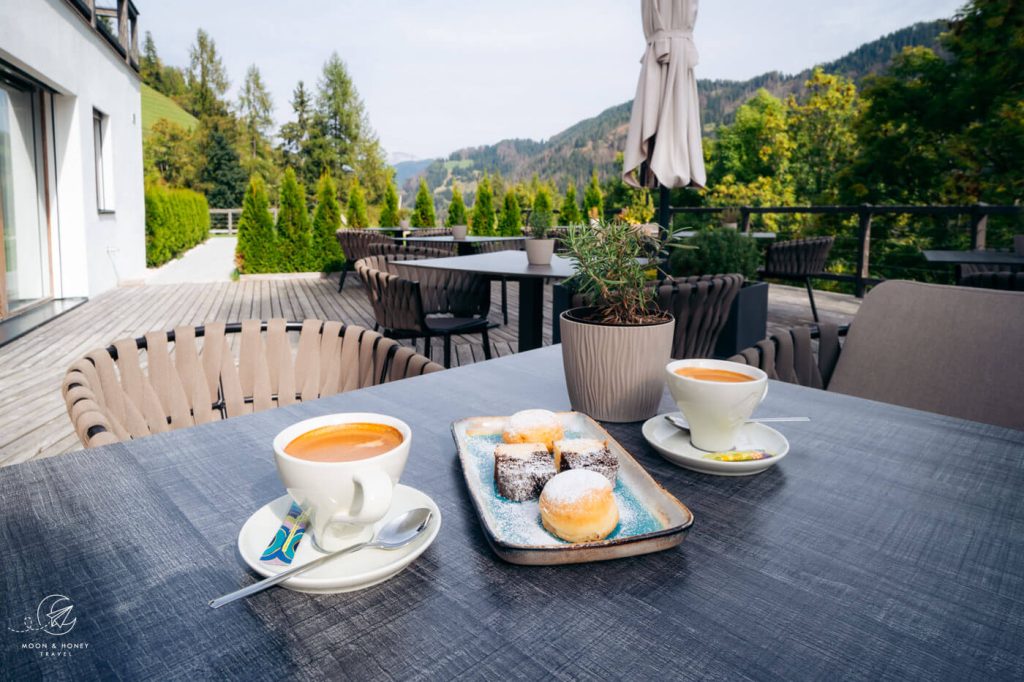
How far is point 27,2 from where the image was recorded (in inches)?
230

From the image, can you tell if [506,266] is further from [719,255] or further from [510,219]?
[510,219]

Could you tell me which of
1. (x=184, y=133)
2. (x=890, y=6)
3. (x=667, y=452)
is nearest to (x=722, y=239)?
(x=667, y=452)

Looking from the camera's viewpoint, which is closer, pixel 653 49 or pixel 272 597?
pixel 272 597

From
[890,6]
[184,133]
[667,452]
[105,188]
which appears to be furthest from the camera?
[890,6]

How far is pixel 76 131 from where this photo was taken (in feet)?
24.6

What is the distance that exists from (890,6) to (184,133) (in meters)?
40.8

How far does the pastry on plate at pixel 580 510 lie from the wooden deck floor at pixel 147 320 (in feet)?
10.0

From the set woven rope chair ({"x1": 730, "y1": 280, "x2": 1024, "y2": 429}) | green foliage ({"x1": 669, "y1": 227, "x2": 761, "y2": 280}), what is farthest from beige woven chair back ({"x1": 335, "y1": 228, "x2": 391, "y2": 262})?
woven rope chair ({"x1": 730, "y1": 280, "x2": 1024, "y2": 429})

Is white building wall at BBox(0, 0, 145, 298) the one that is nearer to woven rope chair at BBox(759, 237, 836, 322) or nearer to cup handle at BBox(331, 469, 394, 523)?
cup handle at BBox(331, 469, 394, 523)

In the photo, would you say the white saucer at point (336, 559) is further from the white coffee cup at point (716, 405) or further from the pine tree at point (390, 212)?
the pine tree at point (390, 212)

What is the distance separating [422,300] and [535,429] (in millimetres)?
2820

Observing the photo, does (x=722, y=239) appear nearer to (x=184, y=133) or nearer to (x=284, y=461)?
(x=284, y=461)

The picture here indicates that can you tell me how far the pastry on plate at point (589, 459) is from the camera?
0.66 metres

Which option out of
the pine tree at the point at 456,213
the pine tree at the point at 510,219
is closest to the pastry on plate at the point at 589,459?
the pine tree at the point at 456,213
